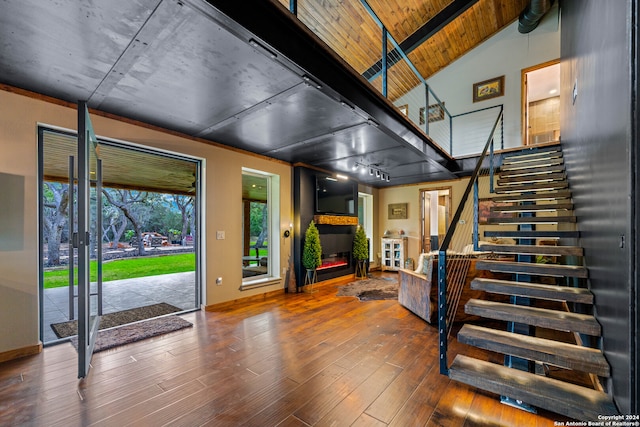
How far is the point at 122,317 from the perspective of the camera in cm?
386

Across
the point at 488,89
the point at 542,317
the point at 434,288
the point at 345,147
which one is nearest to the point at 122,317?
the point at 345,147

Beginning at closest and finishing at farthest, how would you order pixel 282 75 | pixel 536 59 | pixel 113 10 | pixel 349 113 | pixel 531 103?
pixel 113 10
pixel 282 75
pixel 349 113
pixel 536 59
pixel 531 103

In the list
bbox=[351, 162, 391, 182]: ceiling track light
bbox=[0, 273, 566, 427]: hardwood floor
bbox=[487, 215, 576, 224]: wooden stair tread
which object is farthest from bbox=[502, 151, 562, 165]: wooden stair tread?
bbox=[0, 273, 566, 427]: hardwood floor

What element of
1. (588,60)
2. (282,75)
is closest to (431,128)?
(588,60)

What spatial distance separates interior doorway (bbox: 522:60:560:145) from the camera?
6738 millimetres

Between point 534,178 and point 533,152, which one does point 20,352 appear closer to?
point 534,178

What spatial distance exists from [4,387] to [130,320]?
5.16 ft

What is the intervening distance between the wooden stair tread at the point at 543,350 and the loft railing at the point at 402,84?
141 inches

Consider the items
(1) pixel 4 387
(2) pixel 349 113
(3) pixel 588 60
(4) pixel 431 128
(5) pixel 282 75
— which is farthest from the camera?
(4) pixel 431 128

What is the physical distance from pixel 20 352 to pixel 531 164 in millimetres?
7361

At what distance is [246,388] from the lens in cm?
217

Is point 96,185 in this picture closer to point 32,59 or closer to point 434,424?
point 32,59

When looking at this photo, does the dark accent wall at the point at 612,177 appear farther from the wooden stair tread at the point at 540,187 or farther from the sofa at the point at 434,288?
the sofa at the point at 434,288

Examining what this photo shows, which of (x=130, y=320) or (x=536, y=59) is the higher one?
(x=536, y=59)
